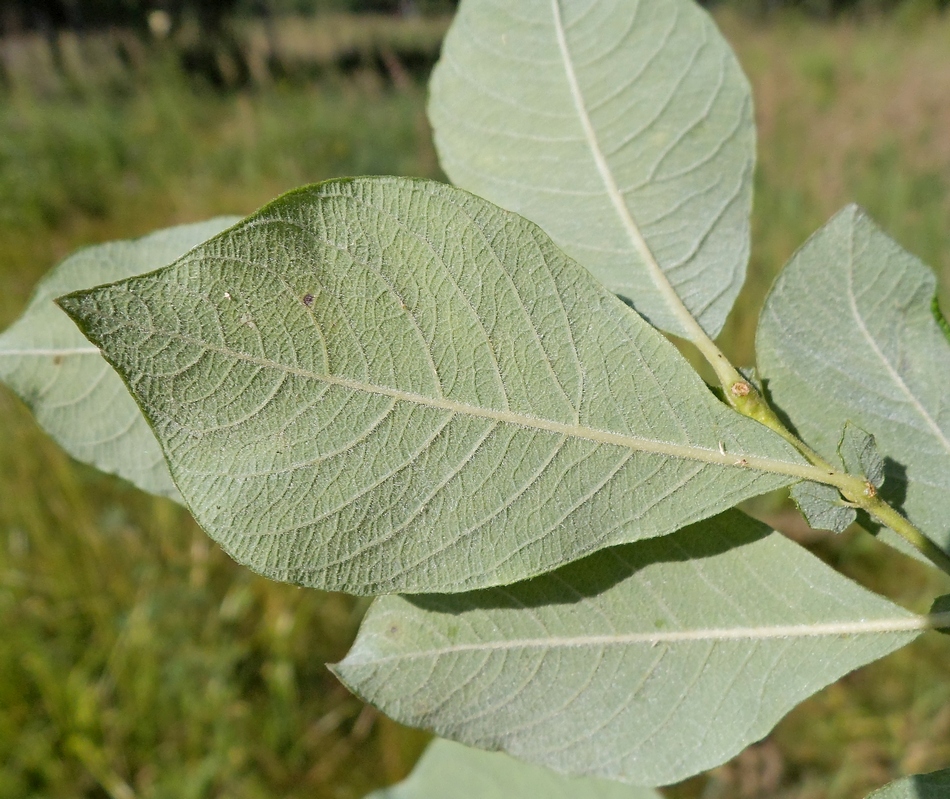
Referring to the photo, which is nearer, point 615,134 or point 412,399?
point 412,399

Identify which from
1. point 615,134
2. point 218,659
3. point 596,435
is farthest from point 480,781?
point 218,659

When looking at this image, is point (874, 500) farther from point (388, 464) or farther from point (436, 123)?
point (436, 123)

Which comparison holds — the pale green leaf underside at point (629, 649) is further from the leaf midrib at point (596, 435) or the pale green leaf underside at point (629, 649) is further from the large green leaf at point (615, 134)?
the large green leaf at point (615, 134)

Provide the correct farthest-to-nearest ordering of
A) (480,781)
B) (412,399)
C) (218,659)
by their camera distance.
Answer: (218,659), (480,781), (412,399)

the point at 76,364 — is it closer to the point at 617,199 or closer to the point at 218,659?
the point at 617,199

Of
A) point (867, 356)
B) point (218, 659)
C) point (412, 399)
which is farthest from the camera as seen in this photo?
point (218, 659)

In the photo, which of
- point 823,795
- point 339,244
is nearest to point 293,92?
point 823,795
